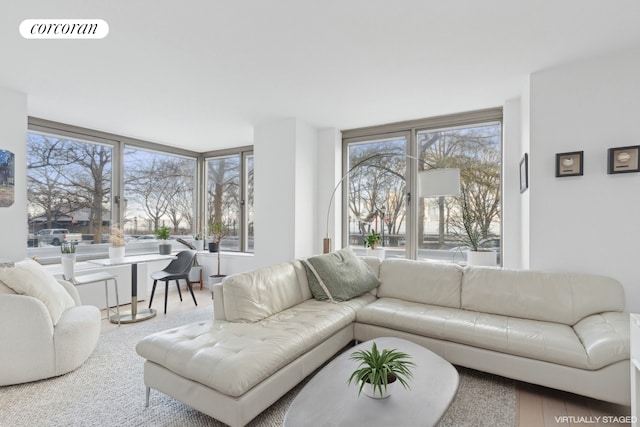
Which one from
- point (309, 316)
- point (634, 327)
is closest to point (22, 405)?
point (309, 316)

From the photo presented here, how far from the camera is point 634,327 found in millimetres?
1514

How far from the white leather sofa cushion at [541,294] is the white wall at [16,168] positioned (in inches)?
174

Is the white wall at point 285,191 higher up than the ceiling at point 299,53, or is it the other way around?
the ceiling at point 299,53

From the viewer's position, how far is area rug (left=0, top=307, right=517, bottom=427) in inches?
74.2

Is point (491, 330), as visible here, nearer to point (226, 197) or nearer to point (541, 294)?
point (541, 294)

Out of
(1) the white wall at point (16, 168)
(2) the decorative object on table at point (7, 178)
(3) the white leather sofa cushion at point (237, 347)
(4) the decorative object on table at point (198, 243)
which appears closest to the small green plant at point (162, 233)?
(4) the decorative object on table at point (198, 243)

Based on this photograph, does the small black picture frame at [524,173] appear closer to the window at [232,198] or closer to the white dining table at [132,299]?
the window at [232,198]

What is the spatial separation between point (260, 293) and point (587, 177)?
9.42 feet

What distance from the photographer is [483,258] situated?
11.3 feet

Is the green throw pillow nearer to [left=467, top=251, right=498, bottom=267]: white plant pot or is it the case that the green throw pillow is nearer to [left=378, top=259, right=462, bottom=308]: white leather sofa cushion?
[left=378, top=259, right=462, bottom=308]: white leather sofa cushion

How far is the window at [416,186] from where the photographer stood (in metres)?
3.94

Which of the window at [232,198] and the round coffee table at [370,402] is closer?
the round coffee table at [370,402]

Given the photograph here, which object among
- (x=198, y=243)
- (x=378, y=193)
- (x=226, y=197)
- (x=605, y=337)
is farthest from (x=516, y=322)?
(x=198, y=243)

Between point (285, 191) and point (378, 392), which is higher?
point (285, 191)
